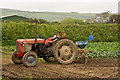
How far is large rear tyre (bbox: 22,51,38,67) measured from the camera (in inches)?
249

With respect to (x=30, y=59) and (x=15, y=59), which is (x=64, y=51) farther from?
(x=15, y=59)

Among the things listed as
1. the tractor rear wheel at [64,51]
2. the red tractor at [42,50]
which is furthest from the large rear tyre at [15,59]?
the tractor rear wheel at [64,51]

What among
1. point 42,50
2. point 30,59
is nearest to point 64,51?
point 42,50

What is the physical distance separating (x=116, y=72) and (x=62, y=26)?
10.6m

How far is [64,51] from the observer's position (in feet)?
22.7

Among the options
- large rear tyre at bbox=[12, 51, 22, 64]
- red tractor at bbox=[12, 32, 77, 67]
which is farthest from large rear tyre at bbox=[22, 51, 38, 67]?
large rear tyre at bbox=[12, 51, 22, 64]

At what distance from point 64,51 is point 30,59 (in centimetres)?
124

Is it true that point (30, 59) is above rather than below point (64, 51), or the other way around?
below

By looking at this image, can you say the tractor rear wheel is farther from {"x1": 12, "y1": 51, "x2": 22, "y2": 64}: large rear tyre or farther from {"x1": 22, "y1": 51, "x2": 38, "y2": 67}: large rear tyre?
{"x1": 12, "y1": 51, "x2": 22, "y2": 64}: large rear tyre

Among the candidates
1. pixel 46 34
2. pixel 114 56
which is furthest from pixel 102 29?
pixel 114 56

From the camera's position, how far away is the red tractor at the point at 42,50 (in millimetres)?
6453

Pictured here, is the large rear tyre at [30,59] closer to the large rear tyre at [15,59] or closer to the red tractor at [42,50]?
the red tractor at [42,50]

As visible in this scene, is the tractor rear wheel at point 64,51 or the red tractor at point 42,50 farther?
the tractor rear wheel at point 64,51

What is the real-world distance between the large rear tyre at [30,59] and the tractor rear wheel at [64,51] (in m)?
0.73
